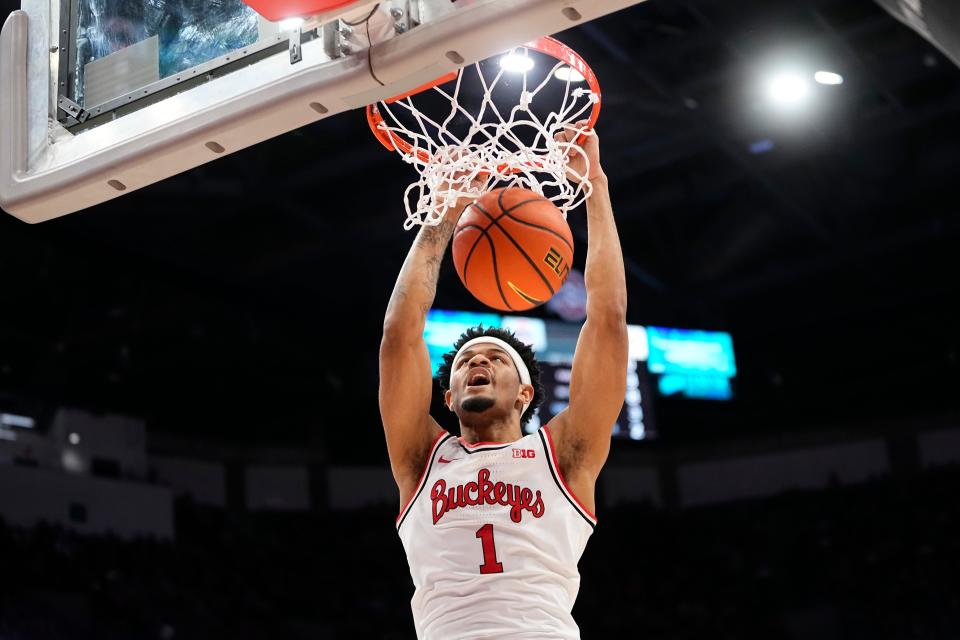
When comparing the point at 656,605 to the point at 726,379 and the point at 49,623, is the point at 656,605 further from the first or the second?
the point at 49,623

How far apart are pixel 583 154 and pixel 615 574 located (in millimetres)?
10784

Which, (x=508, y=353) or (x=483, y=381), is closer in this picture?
(x=483, y=381)

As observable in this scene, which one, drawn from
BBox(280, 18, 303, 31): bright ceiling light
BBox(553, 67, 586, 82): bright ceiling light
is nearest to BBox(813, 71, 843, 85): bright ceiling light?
BBox(553, 67, 586, 82): bright ceiling light

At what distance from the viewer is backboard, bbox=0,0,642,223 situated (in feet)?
8.58

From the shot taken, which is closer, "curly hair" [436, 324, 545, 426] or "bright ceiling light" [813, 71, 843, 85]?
Result: "curly hair" [436, 324, 545, 426]

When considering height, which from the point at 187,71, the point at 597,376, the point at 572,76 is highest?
the point at 572,76

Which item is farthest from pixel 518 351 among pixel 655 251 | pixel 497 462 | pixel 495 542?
pixel 655 251

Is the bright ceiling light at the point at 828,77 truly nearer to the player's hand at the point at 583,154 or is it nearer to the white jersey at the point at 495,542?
the player's hand at the point at 583,154

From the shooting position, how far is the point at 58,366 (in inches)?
520

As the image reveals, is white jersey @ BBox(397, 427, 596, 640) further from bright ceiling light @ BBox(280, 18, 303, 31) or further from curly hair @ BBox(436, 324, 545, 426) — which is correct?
bright ceiling light @ BBox(280, 18, 303, 31)

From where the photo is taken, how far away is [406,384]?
10.8ft

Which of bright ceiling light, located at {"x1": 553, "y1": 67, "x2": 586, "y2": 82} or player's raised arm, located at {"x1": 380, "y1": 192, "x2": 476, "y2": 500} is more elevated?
bright ceiling light, located at {"x1": 553, "y1": 67, "x2": 586, "y2": 82}

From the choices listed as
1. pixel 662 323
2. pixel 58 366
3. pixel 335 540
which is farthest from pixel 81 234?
pixel 662 323

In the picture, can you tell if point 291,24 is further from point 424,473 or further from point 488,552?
point 488,552
